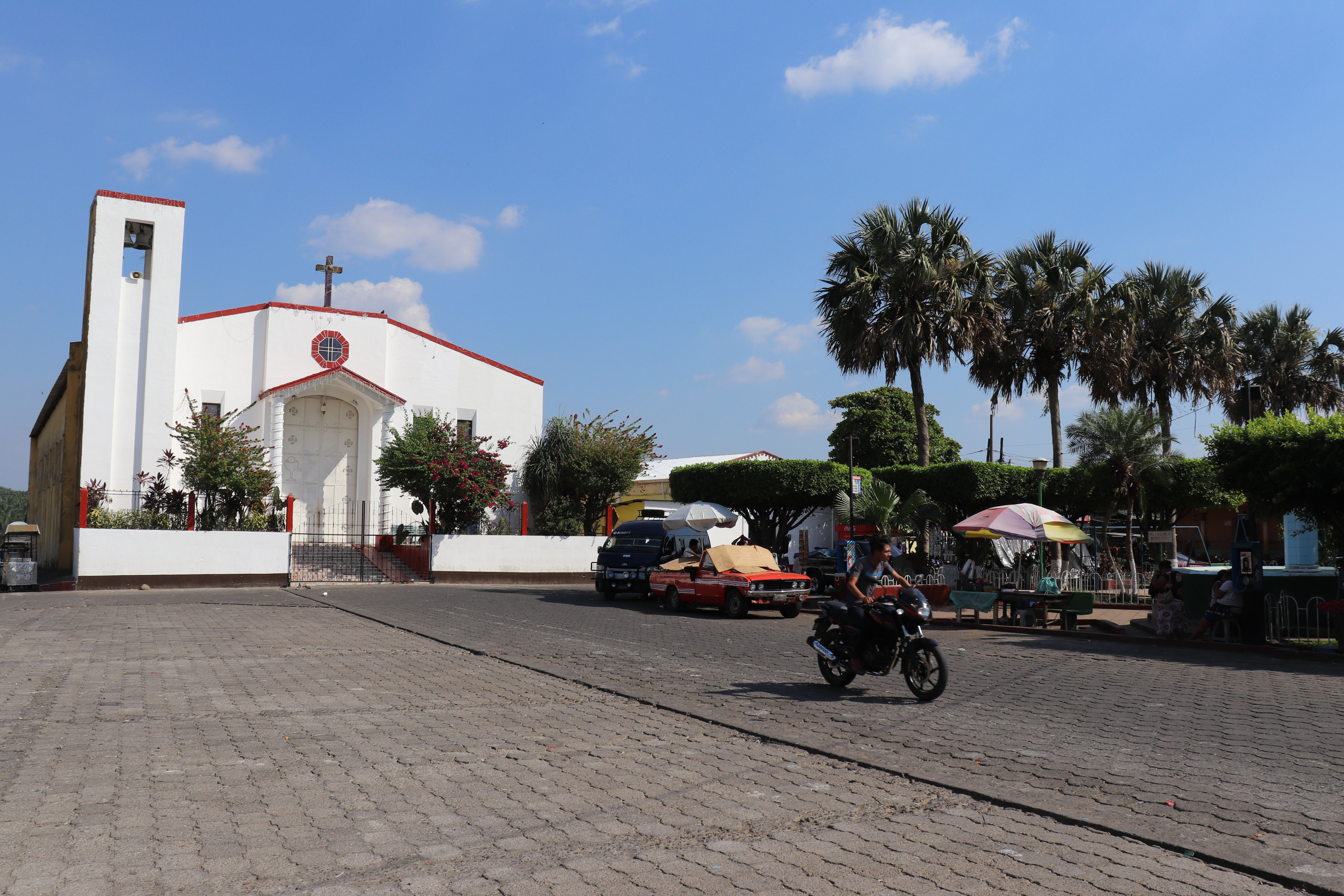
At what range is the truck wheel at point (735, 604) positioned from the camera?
20062mm

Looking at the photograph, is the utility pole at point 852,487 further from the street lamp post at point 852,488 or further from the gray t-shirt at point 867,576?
the gray t-shirt at point 867,576

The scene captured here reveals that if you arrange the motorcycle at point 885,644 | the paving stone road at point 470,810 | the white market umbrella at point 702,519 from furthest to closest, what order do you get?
the white market umbrella at point 702,519 < the motorcycle at point 885,644 < the paving stone road at point 470,810

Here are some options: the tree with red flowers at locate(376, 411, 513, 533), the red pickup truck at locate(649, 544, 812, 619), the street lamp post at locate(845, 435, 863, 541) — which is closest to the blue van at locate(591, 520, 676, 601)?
the red pickup truck at locate(649, 544, 812, 619)

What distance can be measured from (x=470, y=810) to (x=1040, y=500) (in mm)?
23506

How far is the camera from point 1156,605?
1636cm

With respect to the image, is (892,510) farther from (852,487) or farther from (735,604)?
(735,604)

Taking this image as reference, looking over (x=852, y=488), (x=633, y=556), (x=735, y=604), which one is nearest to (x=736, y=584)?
(x=735, y=604)

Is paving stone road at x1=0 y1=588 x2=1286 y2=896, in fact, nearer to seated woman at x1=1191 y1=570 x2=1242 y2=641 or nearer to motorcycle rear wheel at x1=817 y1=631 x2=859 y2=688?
motorcycle rear wheel at x1=817 y1=631 x2=859 y2=688

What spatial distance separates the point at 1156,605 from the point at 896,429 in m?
44.7

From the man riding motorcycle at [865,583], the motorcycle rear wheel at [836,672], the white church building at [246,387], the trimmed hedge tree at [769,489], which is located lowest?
the motorcycle rear wheel at [836,672]

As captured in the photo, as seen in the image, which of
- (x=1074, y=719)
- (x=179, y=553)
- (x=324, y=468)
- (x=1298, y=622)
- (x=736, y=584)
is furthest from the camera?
(x=324, y=468)

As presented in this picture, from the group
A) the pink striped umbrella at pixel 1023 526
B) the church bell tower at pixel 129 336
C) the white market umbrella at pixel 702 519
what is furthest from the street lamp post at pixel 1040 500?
the church bell tower at pixel 129 336

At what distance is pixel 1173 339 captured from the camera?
1312 inches

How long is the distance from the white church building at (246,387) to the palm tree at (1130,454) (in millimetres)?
21056
